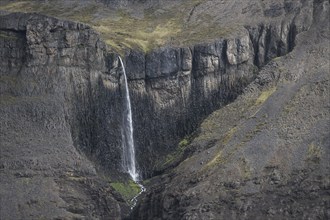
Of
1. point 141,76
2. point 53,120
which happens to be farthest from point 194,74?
point 53,120

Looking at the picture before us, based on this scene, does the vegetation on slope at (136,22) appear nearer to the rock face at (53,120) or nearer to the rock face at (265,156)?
the rock face at (53,120)

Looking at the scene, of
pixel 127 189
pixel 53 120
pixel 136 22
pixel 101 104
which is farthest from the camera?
pixel 136 22

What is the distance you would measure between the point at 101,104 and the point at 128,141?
7.19 metres

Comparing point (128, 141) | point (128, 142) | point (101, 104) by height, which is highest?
point (101, 104)

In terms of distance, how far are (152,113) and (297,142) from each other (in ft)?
103

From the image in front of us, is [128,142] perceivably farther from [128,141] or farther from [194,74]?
[194,74]

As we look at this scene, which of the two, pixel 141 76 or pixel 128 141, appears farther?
pixel 141 76

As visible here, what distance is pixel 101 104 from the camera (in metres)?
140

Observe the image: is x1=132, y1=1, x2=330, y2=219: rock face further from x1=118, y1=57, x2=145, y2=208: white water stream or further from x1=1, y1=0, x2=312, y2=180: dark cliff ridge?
x1=1, y1=0, x2=312, y2=180: dark cliff ridge

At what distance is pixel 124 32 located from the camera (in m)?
157

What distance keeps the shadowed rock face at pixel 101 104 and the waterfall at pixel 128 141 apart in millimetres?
1041

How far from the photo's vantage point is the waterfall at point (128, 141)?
Answer: 140375 mm

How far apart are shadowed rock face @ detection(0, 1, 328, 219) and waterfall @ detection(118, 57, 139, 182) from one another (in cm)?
104

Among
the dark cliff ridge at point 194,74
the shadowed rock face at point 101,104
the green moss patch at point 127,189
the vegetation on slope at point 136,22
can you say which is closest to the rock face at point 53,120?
the shadowed rock face at point 101,104
